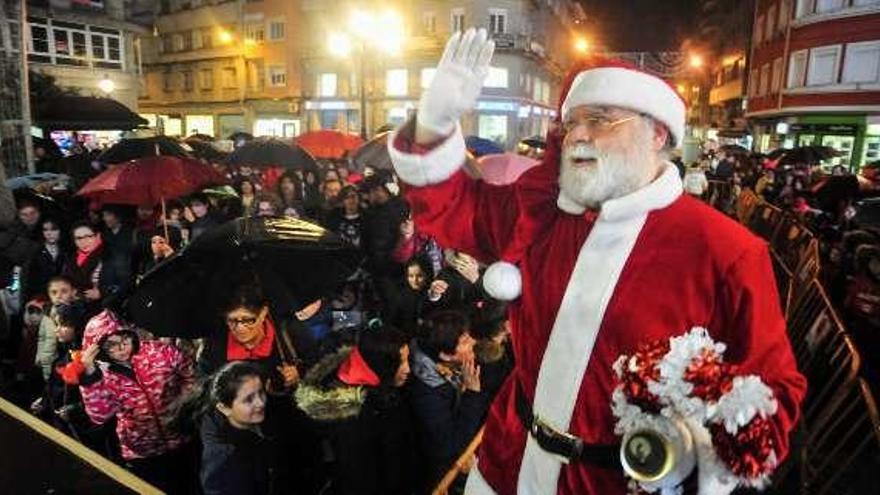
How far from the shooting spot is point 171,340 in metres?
4.14

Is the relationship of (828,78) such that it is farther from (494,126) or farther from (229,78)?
(229,78)

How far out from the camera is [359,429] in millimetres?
3508

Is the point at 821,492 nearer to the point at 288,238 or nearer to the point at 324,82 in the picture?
the point at 288,238

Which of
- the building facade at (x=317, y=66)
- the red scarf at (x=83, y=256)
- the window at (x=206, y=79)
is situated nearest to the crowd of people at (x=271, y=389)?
the red scarf at (x=83, y=256)

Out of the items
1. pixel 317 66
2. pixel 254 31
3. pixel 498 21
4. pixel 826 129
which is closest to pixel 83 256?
pixel 826 129

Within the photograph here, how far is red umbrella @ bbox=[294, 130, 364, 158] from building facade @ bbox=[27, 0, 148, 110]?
2036cm

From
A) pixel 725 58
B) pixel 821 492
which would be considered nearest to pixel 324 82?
pixel 725 58

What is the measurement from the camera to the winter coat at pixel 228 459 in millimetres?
3330

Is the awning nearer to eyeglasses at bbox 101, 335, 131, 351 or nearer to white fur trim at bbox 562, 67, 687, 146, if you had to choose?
eyeglasses at bbox 101, 335, 131, 351

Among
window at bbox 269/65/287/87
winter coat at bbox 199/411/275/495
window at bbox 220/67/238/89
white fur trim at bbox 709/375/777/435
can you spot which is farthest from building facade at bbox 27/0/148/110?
white fur trim at bbox 709/375/777/435

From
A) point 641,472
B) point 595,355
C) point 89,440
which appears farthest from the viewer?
point 89,440

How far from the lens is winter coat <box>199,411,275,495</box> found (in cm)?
333

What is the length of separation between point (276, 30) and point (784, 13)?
28125mm

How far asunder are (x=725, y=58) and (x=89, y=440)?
51675 millimetres
